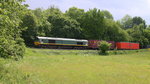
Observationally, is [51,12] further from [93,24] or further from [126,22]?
[126,22]

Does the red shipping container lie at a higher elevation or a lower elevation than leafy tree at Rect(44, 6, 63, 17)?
lower

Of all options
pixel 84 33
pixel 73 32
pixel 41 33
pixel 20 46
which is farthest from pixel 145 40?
pixel 20 46

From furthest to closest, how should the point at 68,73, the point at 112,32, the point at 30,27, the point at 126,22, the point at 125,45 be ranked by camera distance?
the point at 126,22
the point at 112,32
the point at 125,45
the point at 30,27
the point at 68,73

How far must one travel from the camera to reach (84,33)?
188 ft

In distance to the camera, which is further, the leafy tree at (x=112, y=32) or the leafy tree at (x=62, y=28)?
the leafy tree at (x=112, y=32)

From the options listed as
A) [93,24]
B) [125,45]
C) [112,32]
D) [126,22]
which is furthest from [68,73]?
[126,22]

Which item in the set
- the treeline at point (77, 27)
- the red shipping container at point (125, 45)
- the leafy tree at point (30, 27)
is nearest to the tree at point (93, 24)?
the treeline at point (77, 27)

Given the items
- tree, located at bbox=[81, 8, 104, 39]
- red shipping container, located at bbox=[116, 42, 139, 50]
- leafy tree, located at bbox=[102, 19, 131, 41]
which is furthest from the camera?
leafy tree, located at bbox=[102, 19, 131, 41]

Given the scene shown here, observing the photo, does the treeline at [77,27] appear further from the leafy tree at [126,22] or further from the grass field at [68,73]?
the leafy tree at [126,22]

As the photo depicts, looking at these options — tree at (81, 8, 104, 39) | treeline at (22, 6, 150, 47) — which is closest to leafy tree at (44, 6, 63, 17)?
treeline at (22, 6, 150, 47)

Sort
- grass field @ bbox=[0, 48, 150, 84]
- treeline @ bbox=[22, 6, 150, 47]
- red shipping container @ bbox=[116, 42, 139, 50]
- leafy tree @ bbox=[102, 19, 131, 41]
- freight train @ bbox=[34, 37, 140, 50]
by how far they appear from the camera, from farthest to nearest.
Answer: leafy tree @ bbox=[102, 19, 131, 41], red shipping container @ bbox=[116, 42, 139, 50], treeline @ bbox=[22, 6, 150, 47], freight train @ bbox=[34, 37, 140, 50], grass field @ bbox=[0, 48, 150, 84]

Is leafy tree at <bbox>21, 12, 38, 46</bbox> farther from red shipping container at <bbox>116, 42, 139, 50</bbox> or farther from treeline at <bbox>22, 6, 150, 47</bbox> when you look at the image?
red shipping container at <bbox>116, 42, 139, 50</bbox>

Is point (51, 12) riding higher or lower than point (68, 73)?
higher

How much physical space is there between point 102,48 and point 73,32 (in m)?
14.8
